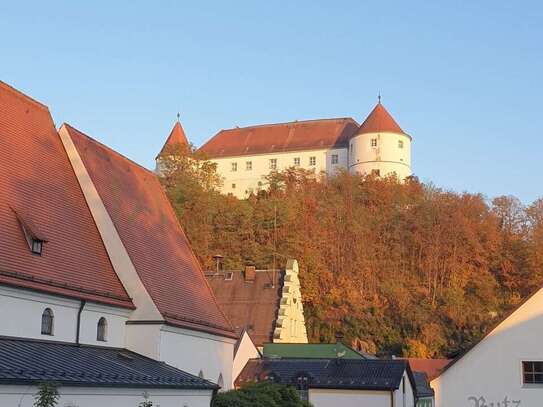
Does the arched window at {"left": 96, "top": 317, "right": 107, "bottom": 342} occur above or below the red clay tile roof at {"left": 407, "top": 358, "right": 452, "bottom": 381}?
above

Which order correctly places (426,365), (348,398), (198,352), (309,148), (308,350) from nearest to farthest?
(198,352) < (348,398) < (308,350) < (426,365) < (309,148)

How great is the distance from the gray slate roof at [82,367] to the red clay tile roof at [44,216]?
51.3 inches

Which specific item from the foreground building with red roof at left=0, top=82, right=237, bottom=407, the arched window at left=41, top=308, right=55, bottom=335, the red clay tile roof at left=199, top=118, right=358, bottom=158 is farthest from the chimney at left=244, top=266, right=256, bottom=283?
the red clay tile roof at left=199, top=118, right=358, bottom=158

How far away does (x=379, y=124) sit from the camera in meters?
91.6

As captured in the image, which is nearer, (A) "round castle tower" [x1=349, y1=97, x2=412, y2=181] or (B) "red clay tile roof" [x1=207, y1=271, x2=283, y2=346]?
(B) "red clay tile roof" [x1=207, y1=271, x2=283, y2=346]

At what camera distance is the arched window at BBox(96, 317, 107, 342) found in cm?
1975

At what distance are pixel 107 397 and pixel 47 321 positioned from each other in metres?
3.10

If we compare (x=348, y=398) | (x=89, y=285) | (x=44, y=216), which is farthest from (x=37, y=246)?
(x=348, y=398)

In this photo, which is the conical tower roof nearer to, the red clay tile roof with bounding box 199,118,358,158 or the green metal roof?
the red clay tile roof with bounding box 199,118,358,158

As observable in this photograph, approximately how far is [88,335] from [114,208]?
4.60 m

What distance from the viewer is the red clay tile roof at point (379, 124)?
299 ft

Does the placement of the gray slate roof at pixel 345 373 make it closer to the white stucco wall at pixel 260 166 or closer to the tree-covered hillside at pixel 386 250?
the tree-covered hillside at pixel 386 250

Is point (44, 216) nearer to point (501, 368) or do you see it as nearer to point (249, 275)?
point (501, 368)

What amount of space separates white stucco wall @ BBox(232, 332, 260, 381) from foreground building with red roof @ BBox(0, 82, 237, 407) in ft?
27.0
